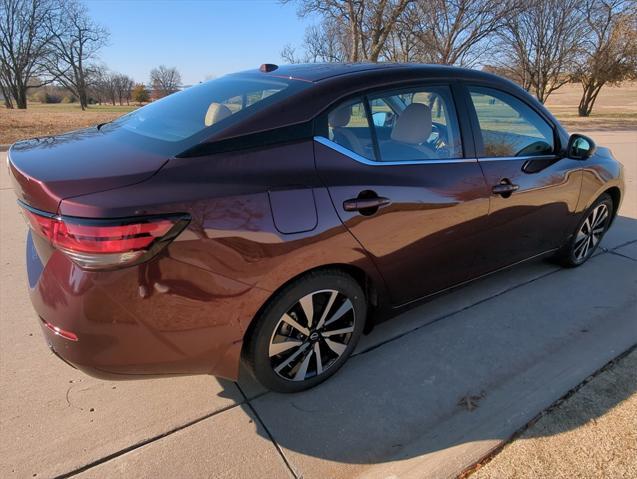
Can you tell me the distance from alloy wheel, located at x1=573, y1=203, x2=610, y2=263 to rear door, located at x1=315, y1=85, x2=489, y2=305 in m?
1.64

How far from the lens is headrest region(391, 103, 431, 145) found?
2668 mm

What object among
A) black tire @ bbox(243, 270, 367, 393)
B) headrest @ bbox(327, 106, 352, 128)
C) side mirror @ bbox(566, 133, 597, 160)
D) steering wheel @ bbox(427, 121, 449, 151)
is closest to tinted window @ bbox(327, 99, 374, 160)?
headrest @ bbox(327, 106, 352, 128)

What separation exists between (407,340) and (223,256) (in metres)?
1.58

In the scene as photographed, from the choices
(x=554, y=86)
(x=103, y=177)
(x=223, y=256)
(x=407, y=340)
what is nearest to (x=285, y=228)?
(x=223, y=256)

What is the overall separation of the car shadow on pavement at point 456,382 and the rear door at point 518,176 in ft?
1.58

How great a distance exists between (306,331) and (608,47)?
114 feet

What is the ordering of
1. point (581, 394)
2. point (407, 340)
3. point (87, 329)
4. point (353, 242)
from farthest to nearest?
point (407, 340) < point (581, 394) < point (353, 242) < point (87, 329)

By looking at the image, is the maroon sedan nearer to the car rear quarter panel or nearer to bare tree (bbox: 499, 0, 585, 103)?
the car rear quarter panel

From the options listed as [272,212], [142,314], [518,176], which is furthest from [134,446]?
[518,176]

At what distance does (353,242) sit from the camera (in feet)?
7.20

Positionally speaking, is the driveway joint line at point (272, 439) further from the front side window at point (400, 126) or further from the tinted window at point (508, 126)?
the tinted window at point (508, 126)

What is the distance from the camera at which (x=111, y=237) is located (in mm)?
1607

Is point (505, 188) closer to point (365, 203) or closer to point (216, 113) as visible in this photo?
point (365, 203)

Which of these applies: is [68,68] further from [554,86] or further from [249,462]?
[249,462]
